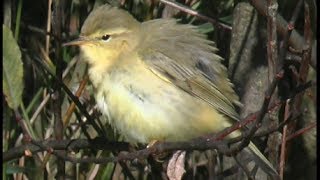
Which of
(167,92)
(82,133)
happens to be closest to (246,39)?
(167,92)

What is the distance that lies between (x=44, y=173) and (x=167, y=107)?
94 cm

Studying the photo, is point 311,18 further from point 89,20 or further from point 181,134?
point 89,20

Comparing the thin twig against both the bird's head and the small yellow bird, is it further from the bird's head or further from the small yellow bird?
the bird's head

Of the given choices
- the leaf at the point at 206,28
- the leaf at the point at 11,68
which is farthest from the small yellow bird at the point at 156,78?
the leaf at the point at 11,68

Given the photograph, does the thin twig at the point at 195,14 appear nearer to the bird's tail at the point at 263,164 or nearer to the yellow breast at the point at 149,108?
the yellow breast at the point at 149,108

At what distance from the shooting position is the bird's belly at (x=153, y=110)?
3516 millimetres

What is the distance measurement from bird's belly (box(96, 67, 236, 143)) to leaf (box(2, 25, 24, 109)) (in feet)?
2.25

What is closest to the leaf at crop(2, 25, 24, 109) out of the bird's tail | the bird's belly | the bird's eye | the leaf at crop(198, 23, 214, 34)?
the bird's belly

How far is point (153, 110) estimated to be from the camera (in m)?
3.53

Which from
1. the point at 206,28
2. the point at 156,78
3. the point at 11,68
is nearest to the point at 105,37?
the point at 156,78

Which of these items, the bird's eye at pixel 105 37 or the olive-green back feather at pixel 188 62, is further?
the bird's eye at pixel 105 37

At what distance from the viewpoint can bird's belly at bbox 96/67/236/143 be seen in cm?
352

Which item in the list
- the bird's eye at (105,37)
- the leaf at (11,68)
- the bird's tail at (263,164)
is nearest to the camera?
the leaf at (11,68)

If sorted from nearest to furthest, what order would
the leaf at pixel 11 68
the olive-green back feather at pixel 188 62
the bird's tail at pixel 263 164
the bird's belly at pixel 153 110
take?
the leaf at pixel 11 68, the bird's tail at pixel 263 164, the bird's belly at pixel 153 110, the olive-green back feather at pixel 188 62
